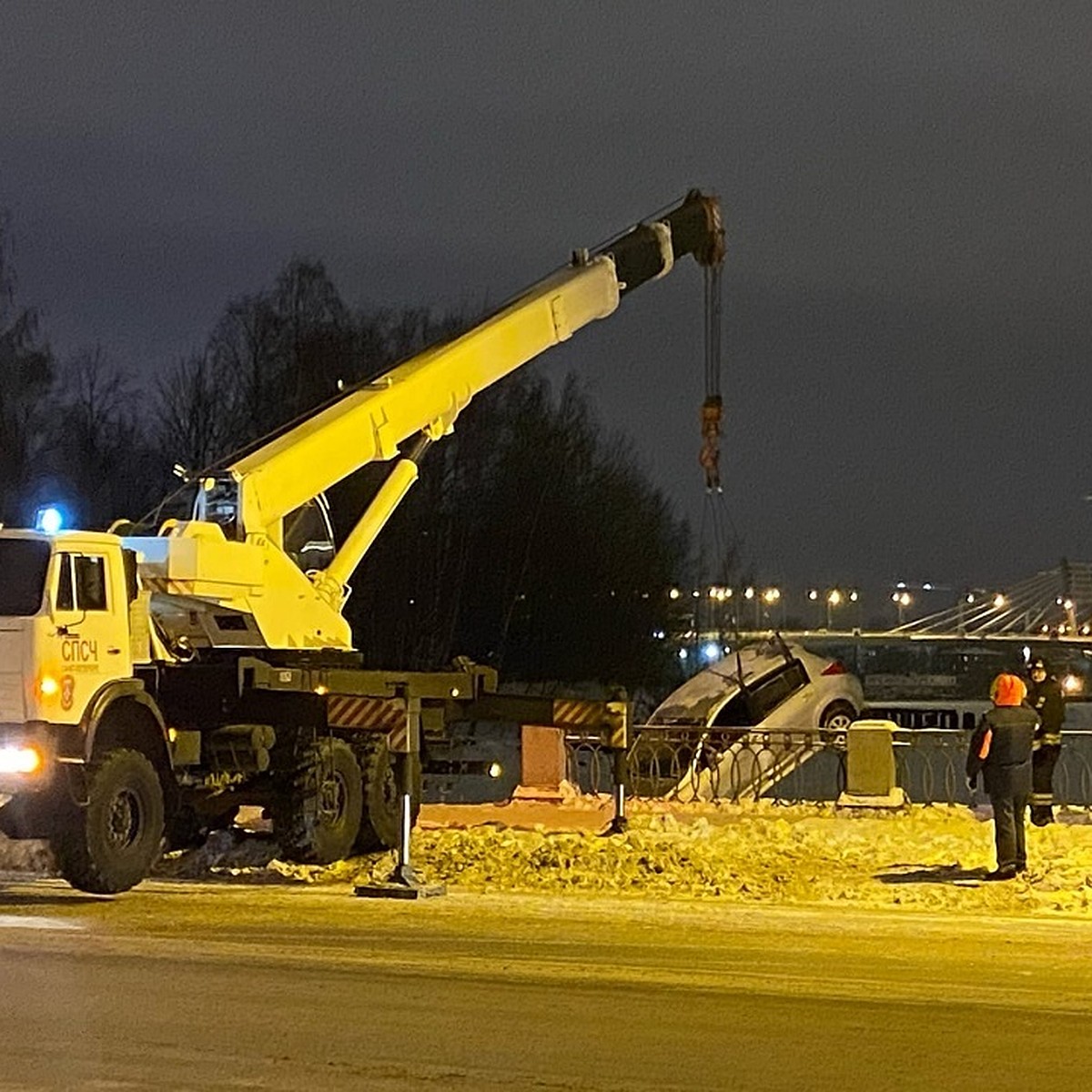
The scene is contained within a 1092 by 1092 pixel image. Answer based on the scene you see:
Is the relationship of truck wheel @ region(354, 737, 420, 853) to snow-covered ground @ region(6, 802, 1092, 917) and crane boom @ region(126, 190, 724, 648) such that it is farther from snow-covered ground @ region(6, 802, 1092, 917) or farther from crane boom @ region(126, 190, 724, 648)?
crane boom @ region(126, 190, 724, 648)

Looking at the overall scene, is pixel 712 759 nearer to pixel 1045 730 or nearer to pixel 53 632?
pixel 1045 730

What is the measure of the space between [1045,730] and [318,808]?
27.8ft

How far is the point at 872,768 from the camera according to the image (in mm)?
23000

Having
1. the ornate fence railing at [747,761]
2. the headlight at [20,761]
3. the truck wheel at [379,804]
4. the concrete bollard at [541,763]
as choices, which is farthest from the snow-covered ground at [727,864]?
the ornate fence railing at [747,761]

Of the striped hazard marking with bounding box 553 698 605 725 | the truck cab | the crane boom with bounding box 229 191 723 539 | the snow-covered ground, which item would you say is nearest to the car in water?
the snow-covered ground

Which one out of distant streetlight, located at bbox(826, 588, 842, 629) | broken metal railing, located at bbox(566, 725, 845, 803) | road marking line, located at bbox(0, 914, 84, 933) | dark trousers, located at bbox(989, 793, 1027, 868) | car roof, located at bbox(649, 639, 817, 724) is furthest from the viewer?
distant streetlight, located at bbox(826, 588, 842, 629)

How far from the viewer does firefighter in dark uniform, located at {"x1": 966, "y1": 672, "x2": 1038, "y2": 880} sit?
15.5 metres

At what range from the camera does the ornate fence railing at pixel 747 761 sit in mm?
25750

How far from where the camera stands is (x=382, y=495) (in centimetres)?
1881

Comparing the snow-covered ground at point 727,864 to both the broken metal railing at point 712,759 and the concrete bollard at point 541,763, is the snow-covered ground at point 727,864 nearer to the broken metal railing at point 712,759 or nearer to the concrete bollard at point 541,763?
the concrete bollard at point 541,763

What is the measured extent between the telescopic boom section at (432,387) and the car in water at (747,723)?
7569 millimetres

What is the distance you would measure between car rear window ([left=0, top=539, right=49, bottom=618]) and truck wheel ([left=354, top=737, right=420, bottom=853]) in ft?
Answer: 14.0

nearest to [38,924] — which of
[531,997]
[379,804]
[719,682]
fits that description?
[531,997]

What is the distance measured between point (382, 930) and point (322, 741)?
14.4 feet
